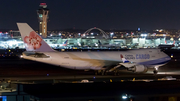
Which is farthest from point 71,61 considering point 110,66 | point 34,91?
point 34,91

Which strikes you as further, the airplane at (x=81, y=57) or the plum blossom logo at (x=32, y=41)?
the plum blossom logo at (x=32, y=41)

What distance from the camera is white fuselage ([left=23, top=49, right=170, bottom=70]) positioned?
3116 cm

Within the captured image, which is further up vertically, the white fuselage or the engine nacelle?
the white fuselage

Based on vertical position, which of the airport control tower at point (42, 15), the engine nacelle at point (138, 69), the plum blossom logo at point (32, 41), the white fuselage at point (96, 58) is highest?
the airport control tower at point (42, 15)

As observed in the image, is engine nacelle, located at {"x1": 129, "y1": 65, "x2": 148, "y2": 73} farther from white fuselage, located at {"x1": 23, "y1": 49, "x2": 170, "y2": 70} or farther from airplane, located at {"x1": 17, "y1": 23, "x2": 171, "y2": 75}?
white fuselage, located at {"x1": 23, "y1": 49, "x2": 170, "y2": 70}

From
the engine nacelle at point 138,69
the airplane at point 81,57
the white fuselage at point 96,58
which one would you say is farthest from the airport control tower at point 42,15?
the engine nacelle at point 138,69

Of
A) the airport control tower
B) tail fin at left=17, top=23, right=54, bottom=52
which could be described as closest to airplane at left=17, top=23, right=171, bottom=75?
tail fin at left=17, top=23, right=54, bottom=52

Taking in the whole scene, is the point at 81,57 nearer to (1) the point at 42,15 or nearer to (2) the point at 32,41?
(2) the point at 32,41

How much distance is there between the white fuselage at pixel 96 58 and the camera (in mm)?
31156

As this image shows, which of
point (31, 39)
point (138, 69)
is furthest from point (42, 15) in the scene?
point (138, 69)

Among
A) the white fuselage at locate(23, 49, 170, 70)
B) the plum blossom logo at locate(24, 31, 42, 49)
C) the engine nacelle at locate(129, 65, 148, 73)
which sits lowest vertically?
the engine nacelle at locate(129, 65, 148, 73)

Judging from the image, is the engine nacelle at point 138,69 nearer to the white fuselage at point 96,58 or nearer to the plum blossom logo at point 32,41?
the white fuselage at point 96,58

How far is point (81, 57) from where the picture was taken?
3206 cm

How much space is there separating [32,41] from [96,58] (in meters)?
7.88
